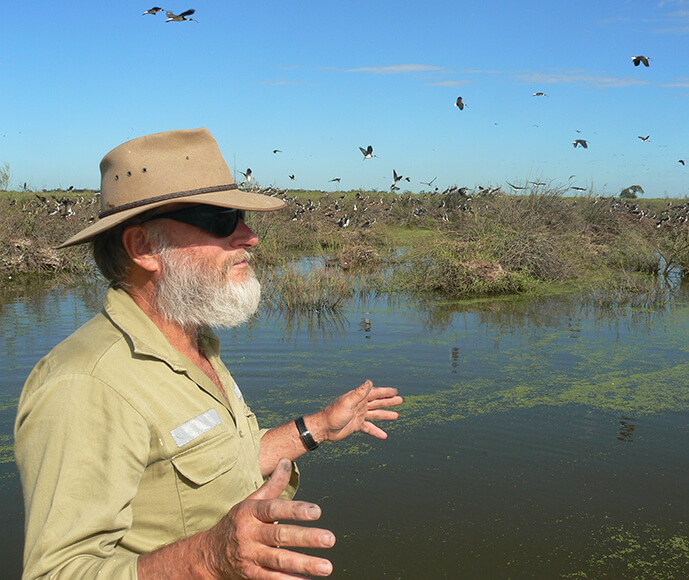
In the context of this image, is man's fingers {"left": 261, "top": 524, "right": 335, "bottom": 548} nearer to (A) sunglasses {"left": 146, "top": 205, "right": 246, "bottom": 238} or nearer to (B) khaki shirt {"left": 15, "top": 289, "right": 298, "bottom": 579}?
(B) khaki shirt {"left": 15, "top": 289, "right": 298, "bottom": 579}

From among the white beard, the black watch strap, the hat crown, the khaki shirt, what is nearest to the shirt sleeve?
the khaki shirt

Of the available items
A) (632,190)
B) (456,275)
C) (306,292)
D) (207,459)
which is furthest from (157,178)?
(632,190)

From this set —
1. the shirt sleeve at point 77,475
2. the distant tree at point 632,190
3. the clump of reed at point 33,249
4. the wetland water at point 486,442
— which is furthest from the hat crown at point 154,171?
the distant tree at point 632,190

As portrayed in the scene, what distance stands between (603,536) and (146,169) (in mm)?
3262

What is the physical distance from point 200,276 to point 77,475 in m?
0.77

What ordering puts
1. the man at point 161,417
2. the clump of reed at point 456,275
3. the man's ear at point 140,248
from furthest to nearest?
the clump of reed at point 456,275 < the man's ear at point 140,248 < the man at point 161,417

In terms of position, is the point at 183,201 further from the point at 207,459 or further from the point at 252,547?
the point at 252,547

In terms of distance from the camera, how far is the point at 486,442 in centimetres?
520

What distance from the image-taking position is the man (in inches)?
52.9

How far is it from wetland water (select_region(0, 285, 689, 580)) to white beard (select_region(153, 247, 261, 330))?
206cm

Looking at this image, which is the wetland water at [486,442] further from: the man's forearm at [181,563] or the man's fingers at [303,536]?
the man's fingers at [303,536]

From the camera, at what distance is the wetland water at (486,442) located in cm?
373

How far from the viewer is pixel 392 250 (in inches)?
709

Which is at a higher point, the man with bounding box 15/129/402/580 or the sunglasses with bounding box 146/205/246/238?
the sunglasses with bounding box 146/205/246/238
